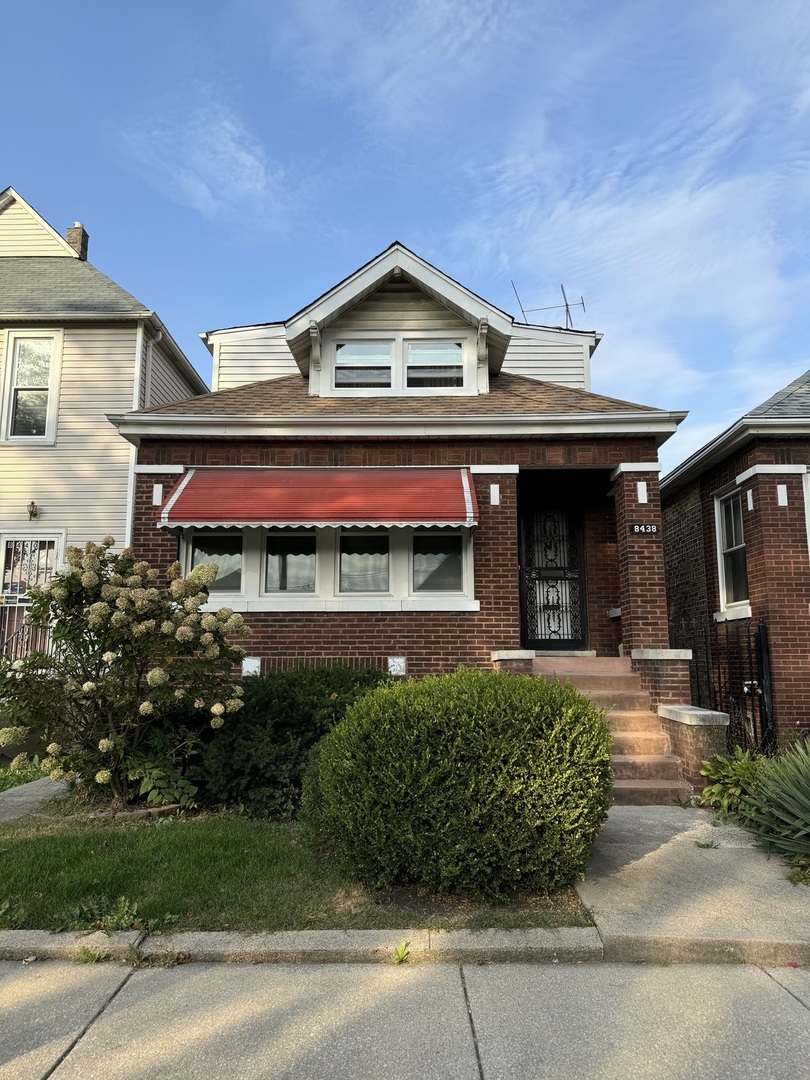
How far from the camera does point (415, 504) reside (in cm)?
866

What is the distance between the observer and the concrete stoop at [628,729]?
690 cm

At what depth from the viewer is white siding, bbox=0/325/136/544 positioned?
11922 millimetres

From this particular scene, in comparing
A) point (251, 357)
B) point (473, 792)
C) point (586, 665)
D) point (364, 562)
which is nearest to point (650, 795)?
point (586, 665)

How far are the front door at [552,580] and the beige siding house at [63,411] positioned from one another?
21.4 feet

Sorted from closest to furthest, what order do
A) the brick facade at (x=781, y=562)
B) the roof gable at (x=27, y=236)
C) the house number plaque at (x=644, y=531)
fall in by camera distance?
the brick facade at (x=781, y=562) < the house number plaque at (x=644, y=531) < the roof gable at (x=27, y=236)

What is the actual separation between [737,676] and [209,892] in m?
7.71

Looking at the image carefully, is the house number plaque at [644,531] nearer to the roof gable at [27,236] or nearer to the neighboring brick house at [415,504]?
the neighboring brick house at [415,504]

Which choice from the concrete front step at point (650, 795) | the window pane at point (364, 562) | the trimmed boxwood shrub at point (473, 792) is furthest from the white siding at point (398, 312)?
the trimmed boxwood shrub at point (473, 792)

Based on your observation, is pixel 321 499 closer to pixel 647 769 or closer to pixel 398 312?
pixel 398 312

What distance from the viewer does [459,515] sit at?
8477 millimetres

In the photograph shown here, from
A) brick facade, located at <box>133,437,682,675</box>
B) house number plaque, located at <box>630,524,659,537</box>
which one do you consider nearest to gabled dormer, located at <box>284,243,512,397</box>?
brick facade, located at <box>133,437,682,675</box>

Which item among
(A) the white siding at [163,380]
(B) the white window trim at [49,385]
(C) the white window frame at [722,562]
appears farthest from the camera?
(A) the white siding at [163,380]

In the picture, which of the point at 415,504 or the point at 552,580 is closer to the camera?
the point at 415,504

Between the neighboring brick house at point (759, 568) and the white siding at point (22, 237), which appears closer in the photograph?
the neighboring brick house at point (759, 568)
